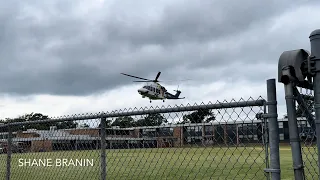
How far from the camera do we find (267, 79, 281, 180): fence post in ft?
8.75

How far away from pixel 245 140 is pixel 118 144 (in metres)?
2.27

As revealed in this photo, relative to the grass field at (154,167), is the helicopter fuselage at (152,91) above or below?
above

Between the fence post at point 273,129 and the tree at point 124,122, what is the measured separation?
6.85ft

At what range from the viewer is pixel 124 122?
15.6 feet

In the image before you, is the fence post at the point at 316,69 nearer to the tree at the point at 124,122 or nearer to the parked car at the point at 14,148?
the tree at the point at 124,122

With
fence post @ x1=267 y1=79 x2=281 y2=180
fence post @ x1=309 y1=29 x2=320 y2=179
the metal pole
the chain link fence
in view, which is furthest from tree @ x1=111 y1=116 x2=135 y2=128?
fence post @ x1=309 y1=29 x2=320 y2=179

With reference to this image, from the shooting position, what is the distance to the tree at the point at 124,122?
454cm

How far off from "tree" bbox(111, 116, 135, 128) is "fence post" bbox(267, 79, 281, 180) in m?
2.09

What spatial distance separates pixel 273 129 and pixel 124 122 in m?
2.42

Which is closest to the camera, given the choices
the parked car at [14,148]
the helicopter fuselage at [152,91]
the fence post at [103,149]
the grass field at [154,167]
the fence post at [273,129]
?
the fence post at [273,129]

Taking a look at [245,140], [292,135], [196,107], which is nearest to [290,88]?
[292,135]

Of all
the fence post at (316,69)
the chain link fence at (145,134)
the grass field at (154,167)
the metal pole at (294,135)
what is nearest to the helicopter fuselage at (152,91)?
the grass field at (154,167)

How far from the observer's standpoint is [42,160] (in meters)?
7.59

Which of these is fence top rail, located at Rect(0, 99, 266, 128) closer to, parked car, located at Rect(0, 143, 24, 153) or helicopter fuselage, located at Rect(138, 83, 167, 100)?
parked car, located at Rect(0, 143, 24, 153)
